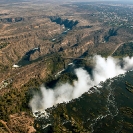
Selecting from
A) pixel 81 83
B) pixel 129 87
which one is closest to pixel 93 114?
pixel 81 83

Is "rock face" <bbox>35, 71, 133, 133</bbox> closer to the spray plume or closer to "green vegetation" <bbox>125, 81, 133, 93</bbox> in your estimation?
"green vegetation" <bbox>125, 81, 133, 93</bbox>

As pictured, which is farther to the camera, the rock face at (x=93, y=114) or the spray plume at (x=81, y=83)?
the spray plume at (x=81, y=83)

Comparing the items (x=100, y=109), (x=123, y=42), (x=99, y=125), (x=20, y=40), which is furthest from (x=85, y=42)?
(x=99, y=125)

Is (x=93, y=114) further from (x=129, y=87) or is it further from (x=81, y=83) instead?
(x=129, y=87)

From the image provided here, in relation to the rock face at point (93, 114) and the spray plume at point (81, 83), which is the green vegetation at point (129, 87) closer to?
the rock face at point (93, 114)

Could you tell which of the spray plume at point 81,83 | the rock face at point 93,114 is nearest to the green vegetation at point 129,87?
the rock face at point 93,114

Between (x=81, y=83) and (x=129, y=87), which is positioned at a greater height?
(x=81, y=83)

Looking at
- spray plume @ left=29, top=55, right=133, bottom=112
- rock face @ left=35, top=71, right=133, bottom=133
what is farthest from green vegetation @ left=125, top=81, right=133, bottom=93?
spray plume @ left=29, top=55, right=133, bottom=112

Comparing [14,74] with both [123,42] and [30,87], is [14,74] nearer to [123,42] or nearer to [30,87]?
[30,87]

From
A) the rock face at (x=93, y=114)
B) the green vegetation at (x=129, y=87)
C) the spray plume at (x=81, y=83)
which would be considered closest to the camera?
the rock face at (x=93, y=114)
